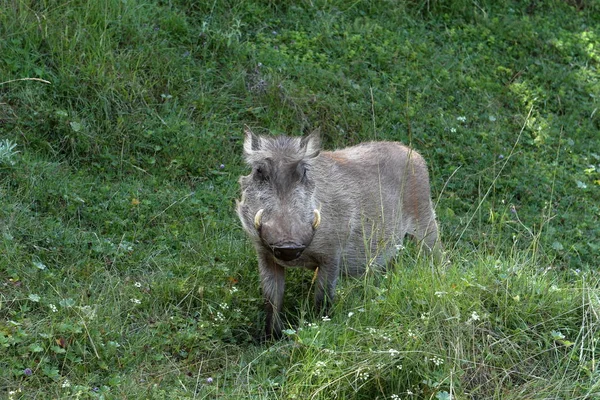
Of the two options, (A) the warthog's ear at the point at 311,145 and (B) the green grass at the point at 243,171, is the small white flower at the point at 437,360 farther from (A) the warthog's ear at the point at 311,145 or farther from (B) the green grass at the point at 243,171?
(A) the warthog's ear at the point at 311,145

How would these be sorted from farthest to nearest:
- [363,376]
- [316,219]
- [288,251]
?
1. [316,219]
2. [288,251]
3. [363,376]

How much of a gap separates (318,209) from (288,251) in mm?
618

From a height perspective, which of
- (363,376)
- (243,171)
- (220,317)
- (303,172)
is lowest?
(243,171)

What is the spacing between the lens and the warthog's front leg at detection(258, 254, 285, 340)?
5.71 metres

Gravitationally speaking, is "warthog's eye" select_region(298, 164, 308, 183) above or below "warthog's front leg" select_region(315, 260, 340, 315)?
above

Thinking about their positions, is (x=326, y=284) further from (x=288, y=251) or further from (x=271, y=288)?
(x=288, y=251)

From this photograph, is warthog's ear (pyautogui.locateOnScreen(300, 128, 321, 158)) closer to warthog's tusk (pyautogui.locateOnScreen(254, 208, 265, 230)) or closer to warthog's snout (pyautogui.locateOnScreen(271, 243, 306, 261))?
warthog's tusk (pyautogui.locateOnScreen(254, 208, 265, 230))

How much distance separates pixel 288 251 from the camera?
5.22 metres

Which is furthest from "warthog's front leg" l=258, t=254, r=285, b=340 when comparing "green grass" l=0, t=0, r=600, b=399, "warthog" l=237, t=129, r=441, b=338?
→ "green grass" l=0, t=0, r=600, b=399

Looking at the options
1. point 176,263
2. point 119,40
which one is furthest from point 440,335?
point 119,40

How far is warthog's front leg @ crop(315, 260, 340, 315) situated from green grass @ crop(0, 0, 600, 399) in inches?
5.8

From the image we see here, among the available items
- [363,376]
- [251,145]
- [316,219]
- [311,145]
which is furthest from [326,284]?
[363,376]

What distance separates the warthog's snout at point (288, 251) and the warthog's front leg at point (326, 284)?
18.4 inches

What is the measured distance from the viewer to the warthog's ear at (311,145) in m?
5.83
